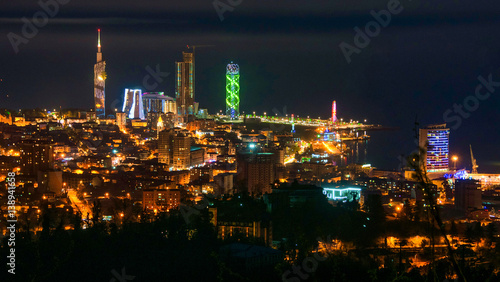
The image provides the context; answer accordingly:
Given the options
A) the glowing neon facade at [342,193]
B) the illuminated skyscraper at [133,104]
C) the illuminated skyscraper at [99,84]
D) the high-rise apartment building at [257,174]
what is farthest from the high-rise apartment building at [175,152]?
the illuminated skyscraper at [133,104]

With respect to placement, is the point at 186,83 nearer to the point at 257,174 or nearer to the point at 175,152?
the point at 175,152

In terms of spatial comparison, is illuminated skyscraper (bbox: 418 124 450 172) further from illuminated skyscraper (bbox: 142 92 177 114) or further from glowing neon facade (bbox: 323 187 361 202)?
illuminated skyscraper (bbox: 142 92 177 114)

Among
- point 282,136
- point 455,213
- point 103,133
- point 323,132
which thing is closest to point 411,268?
point 455,213

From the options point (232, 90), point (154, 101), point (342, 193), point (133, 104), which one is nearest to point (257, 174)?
point (342, 193)

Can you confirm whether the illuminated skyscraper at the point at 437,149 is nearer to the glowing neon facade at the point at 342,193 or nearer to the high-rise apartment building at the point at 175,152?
the high-rise apartment building at the point at 175,152

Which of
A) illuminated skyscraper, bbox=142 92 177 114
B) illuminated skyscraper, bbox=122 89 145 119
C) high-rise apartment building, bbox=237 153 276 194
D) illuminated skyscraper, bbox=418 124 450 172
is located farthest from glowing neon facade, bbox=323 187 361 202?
illuminated skyscraper, bbox=142 92 177 114
